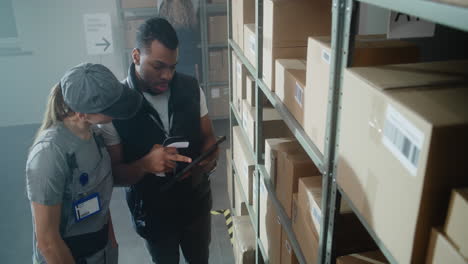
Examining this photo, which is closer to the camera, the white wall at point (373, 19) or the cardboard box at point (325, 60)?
the cardboard box at point (325, 60)

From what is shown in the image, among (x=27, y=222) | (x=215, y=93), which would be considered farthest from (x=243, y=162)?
(x=215, y=93)

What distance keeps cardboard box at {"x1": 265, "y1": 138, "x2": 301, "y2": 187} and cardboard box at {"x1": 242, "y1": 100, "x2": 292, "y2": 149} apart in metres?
0.30

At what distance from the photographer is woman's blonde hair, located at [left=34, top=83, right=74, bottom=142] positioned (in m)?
1.58

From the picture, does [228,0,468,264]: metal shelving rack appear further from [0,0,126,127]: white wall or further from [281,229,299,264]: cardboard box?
[0,0,126,127]: white wall

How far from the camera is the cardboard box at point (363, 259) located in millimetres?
1242

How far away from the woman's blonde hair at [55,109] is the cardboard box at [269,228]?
3.51 feet

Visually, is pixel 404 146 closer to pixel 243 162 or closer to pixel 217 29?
pixel 243 162

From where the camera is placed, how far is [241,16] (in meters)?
2.51


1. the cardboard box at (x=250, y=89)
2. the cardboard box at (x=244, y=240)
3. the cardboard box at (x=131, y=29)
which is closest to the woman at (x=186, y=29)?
the cardboard box at (x=131, y=29)

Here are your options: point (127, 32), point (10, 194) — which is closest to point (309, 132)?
point (10, 194)

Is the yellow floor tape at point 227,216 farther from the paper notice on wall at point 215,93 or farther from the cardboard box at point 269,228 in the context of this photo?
the paper notice on wall at point 215,93

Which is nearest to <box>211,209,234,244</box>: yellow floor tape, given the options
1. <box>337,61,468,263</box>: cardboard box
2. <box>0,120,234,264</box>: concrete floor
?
<box>0,120,234,264</box>: concrete floor

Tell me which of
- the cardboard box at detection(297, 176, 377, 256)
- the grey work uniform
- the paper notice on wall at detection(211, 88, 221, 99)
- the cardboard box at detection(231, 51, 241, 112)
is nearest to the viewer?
the cardboard box at detection(297, 176, 377, 256)

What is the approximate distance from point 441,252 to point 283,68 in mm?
1057
